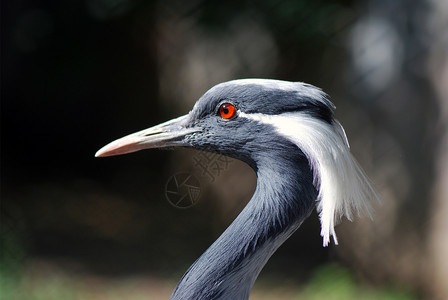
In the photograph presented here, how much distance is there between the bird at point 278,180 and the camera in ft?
5.86

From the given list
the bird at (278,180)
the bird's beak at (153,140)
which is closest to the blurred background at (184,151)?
the bird's beak at (153,140)

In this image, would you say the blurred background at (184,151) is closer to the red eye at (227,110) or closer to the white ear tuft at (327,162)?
the red eye at (227,110)

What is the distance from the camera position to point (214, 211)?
213 inches

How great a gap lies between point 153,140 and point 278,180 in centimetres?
50

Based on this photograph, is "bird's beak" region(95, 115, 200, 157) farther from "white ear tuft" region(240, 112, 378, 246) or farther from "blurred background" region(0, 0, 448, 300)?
"blurred background" region(0, 0, 448, 300)

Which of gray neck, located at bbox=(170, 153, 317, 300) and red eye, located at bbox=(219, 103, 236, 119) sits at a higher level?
red eye, located at bbox=(219, 103, 236, 119)

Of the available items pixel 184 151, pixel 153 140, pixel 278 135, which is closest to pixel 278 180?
pixel 278 135

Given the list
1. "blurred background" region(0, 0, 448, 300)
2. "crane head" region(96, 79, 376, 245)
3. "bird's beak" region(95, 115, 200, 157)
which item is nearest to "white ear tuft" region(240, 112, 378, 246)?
"crane head" region(96, 79, 376, 245)

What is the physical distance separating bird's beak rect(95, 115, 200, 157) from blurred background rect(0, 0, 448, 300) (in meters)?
1.28

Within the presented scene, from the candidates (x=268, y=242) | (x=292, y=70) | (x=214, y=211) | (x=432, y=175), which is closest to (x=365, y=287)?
(x=432, y=175)

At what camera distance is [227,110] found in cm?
194

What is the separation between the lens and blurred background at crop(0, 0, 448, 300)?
426 centimetres

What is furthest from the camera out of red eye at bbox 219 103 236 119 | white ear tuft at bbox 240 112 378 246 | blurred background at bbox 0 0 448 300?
blurred background at bbox 0 0 448 300

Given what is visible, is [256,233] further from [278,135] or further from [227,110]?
[227,110]
